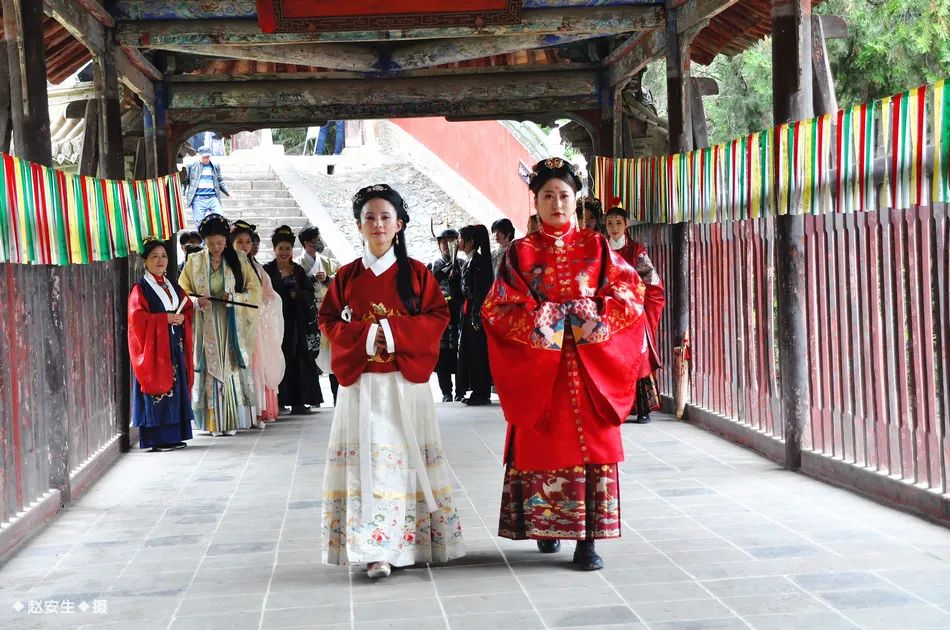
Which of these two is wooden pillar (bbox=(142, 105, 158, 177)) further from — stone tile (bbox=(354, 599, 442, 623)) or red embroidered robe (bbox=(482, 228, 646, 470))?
stone tile (bbox=(354, 599, 442, 623))

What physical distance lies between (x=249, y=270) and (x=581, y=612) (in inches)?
248

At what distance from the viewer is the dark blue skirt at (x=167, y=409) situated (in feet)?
28.5

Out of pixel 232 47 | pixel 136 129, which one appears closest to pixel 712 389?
pixel 232 47

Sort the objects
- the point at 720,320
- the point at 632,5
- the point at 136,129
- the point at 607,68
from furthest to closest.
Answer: the point at 136,129 → the point at 607,68 → the point at 632,5 → the point at 720,320

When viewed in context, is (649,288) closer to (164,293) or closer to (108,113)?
(164,293)

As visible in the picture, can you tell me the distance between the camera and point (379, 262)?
16.4ft

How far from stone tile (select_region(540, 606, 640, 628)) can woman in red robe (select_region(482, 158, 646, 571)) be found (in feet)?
1.83

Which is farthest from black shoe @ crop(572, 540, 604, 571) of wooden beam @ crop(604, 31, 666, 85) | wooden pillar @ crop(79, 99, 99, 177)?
wooden pillar @ crop(79, 99, 99, 177)

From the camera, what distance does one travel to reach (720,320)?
8578 mm

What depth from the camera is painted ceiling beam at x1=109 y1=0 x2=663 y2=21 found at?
350 inches

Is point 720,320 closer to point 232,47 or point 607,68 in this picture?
point 607,68

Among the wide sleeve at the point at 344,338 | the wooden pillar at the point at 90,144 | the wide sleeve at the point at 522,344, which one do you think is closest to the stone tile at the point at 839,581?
the wide sleeve at the point at 522,344

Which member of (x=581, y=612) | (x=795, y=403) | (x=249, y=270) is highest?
(x=249, y=270)

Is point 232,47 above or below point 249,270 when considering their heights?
above
